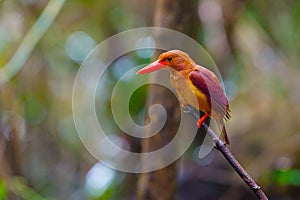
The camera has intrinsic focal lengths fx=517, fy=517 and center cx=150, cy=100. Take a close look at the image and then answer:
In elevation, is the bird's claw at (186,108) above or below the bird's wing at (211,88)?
below

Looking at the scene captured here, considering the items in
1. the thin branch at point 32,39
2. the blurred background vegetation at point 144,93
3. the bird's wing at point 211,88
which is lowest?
the blurred background vegetation at point 144,93

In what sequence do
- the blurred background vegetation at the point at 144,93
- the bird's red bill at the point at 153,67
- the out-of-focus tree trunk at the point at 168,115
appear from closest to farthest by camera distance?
the bird's red bill at the point at 153,67
the out-of-focus tree trunk at the point at 168,115
the blurred background vegetation at the point at 144,93

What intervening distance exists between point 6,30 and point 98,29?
306 millimetres

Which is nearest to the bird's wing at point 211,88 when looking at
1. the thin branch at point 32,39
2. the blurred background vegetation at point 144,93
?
the thin branch at point 32,39

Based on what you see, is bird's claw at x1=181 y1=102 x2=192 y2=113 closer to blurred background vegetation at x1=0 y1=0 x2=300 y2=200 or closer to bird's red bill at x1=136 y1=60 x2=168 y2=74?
bird's red bill at x1=136 y1=60 x2=168 y2=74

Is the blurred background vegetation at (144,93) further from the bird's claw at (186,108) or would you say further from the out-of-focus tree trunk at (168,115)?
the bird's claw at (186,108)

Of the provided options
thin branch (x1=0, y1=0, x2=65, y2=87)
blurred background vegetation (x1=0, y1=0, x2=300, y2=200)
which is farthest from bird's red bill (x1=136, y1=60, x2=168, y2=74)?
blurred background vegetation (x1=0, y1=0, x2=300, y2=200)

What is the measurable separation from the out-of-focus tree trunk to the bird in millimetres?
569

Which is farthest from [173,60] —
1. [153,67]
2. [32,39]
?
[32,39]

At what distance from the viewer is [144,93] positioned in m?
1.47

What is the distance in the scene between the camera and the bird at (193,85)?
0.30m

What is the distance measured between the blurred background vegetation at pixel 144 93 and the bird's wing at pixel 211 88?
39.6 inches

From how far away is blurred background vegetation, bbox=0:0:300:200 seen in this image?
140 cm

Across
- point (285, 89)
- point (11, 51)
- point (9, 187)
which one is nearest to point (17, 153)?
point (9, 187)
